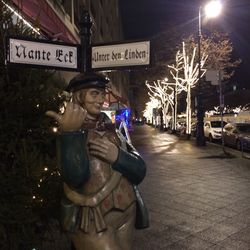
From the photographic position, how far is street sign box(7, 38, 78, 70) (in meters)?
3.37

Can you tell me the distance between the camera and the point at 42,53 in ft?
12.2

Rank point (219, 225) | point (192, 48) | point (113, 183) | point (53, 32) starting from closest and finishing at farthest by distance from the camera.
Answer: point (113, 183) → point (219, 225) → point (53, 32) → point (192, 48)

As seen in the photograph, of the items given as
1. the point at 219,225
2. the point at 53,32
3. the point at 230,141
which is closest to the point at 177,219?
the point at 219,225

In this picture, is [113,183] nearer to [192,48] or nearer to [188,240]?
[188,240]

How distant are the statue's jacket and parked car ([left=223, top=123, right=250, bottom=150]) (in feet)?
55.5

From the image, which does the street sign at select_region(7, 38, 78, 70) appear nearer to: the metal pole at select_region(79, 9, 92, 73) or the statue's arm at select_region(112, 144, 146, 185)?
the metal pole at select_region(79, 9, 92, 73)

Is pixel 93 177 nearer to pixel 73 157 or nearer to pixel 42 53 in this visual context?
pixel 73 157

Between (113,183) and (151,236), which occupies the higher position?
(113,183)

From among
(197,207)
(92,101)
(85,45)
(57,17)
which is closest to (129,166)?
(92,101)

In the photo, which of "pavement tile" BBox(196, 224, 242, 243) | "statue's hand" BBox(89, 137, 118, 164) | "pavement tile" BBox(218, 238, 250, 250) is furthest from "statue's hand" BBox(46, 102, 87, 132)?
"pavement tile" BBox(196, 224, 242, 243)

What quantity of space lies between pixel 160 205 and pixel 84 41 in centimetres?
409

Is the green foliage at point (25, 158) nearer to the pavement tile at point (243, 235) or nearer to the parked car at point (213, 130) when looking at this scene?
the pavement tile at point (243, 235)

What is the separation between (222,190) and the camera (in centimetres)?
903

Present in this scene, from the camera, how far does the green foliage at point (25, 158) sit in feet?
10.3
